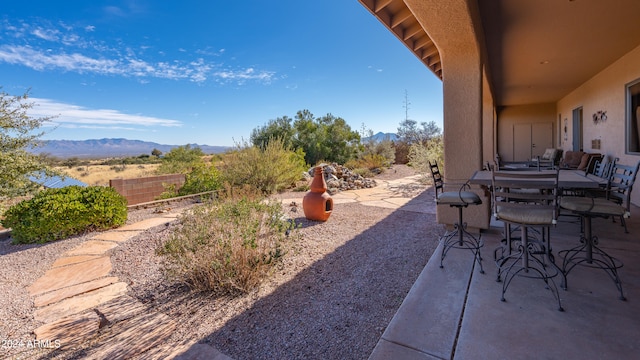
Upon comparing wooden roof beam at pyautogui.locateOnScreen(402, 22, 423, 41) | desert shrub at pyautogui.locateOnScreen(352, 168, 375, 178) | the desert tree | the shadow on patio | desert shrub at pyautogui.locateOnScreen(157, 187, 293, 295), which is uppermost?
wooden roof beam at pyautogui.locateOnScreen(402, 22, 423, 41)

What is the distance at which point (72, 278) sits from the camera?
9.36 feet

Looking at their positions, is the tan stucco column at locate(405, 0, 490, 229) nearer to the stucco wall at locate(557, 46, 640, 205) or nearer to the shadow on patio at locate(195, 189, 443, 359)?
the shadow on patio at locate(195, 189, 443, 359)

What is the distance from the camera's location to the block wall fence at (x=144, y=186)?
629 centimetres

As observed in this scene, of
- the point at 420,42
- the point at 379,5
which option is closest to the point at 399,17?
the point at 379,5

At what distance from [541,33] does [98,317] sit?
20.0ft

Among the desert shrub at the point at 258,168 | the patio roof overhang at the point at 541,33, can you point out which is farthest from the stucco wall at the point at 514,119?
the desert shrub at the point at 258,168

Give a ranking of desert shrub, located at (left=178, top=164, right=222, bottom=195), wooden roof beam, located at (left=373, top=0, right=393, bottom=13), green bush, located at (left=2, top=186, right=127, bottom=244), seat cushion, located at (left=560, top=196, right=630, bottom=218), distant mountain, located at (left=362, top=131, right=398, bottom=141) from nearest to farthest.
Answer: seat cushion, located at (left=560, top=196, right=630, bottom=218), wooden roof beam, located at (left=373, top=0, right=393, bottom=13), green bush, located at (left=2, top=186, right=127, bottom=244), desert shrub, located at (left=178, top=164, right=222, bottom=195), distant mountain, located at (left=362, top=131, right=398, bottom=141)

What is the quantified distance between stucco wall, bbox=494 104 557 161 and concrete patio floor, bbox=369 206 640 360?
11.4m

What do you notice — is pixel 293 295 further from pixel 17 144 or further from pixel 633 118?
pixel 633 118

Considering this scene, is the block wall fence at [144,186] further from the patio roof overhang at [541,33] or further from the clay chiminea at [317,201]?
the patio roof overhang at [541,33]

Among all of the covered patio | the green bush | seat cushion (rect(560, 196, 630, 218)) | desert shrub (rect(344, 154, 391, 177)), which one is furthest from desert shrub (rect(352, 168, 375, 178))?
seat cushion (rect(560, 196, 630, 218))

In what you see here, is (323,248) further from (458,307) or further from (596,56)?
(596,56)

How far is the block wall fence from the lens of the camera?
6.29 metres

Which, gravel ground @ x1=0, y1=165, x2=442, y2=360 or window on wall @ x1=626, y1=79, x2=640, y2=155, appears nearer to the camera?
gravel ground @ x1=0, y1=165, x2=442, y2=360
